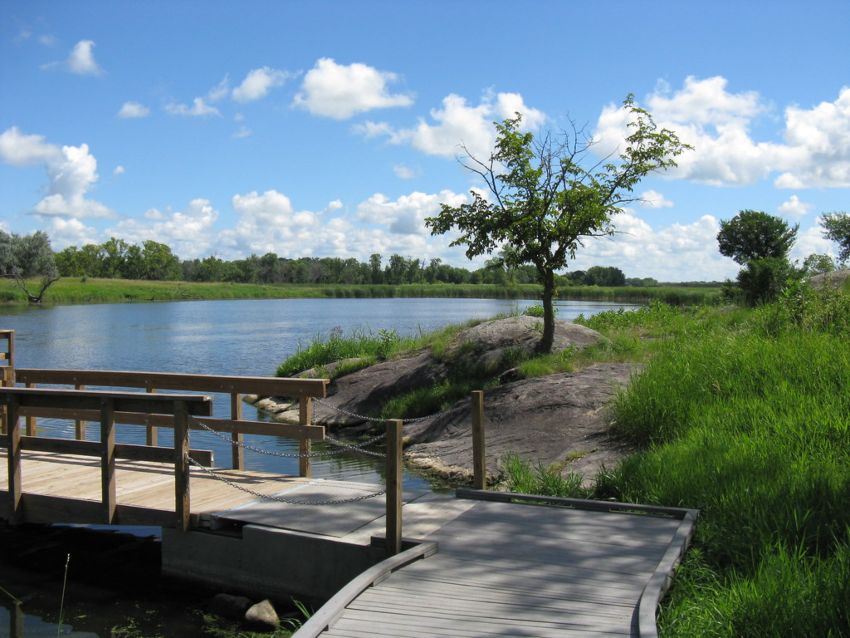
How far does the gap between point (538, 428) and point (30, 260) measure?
86.1m

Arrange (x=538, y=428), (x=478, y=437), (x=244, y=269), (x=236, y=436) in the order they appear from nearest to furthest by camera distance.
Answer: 1. (x=478, y=437)
2. (x=236, y=436)
3. (x=538, y=428)
4. (x=244, y=269)

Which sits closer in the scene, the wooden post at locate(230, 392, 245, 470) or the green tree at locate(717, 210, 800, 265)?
the wooden post at locate(230, 392, 245, 470)

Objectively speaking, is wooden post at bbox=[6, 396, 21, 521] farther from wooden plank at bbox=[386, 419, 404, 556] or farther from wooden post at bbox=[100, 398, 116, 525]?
wooden plank at bbox=[386, 419, 404, 556]

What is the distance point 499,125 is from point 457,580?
44.4 ft

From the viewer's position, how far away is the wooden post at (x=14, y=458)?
8578 mm

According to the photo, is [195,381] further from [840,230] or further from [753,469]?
[840,230]

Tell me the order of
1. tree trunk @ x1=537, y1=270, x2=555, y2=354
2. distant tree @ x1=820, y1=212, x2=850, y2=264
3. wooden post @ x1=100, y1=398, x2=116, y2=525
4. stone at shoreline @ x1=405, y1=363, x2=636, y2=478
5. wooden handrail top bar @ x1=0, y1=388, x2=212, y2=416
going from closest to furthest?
wooden handrail top bar @ x1=0, y1=388, x2=212, y2=416
wooden post @ x1=100, y1=398, x2=116, y2=525
stone at shoreline @ x1=405, y1=363, x2=636, y2=478
tree trunk @ x1=537, y1=270, x2=555, y2=354
distant tree @ x1=820, y1=212, x2=850, y2=264

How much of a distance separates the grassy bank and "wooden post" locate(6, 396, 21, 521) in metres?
55.8

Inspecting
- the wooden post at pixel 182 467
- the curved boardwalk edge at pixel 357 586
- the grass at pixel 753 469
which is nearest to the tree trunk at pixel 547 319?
the grass at pixel 753 469

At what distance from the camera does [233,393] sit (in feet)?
32.7

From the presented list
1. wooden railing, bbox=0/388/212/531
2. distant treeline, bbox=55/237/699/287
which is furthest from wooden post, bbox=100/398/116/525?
distant treeline, bbox=55/237/699/287

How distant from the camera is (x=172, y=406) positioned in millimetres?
7773

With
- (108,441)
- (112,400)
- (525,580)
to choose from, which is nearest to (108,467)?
(108,441)

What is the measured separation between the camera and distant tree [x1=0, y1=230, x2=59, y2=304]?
82.2 m
